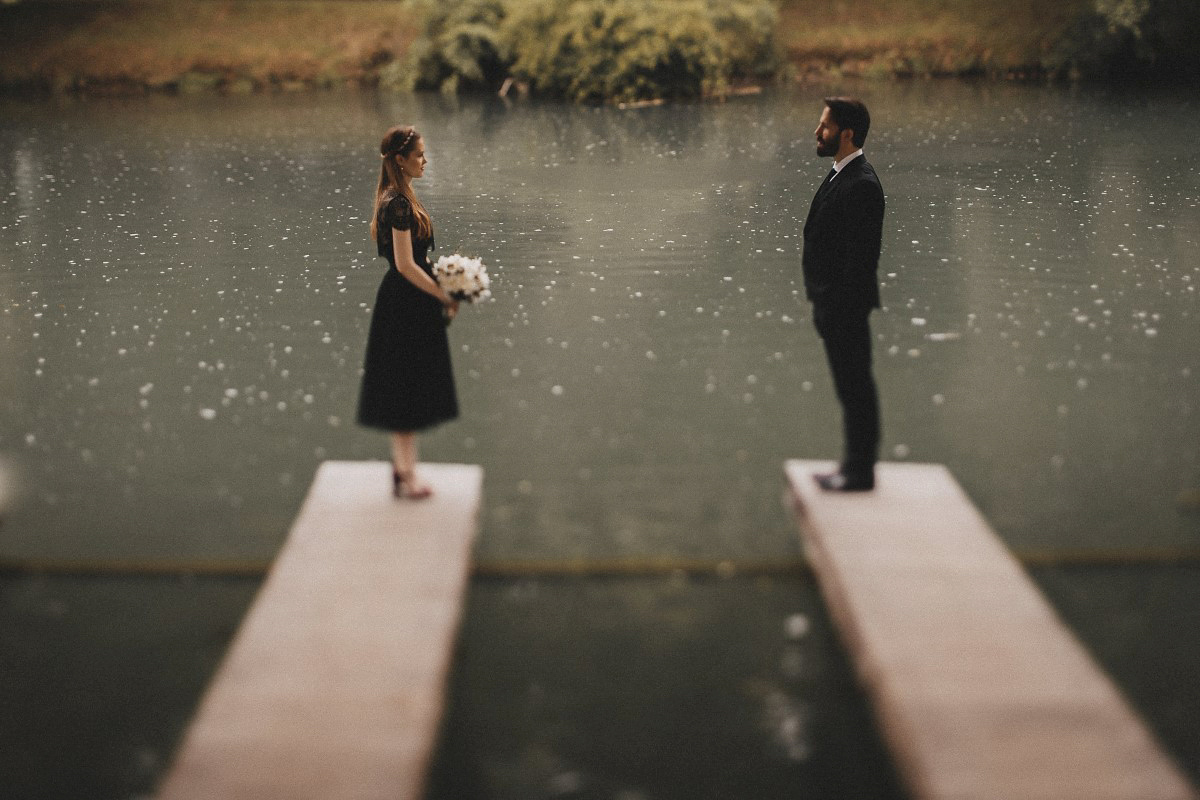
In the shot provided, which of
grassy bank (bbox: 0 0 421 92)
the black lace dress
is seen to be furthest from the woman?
grassy bank (bbox: 0 0 421 92)

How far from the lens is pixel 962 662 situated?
4.71 m

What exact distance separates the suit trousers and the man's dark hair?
2.90 feet

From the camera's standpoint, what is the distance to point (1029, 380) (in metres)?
9.06

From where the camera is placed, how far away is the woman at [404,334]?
6.19 meters

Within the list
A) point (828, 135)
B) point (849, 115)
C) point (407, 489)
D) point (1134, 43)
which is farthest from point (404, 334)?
point (1134, 43)

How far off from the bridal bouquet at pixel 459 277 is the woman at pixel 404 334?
0.07 m

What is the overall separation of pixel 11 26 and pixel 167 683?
41232 mm

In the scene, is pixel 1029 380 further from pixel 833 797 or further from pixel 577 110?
pixel 577 110

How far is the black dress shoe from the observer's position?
633 cm

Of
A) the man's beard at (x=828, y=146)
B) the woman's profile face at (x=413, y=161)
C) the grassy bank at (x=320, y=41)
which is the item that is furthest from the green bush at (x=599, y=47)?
the woman's profile face at (x=413, y=161)

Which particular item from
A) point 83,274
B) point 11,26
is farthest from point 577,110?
point 11,26

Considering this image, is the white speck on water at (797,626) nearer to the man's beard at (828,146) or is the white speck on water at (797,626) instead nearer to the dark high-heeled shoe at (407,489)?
the dark high-heeled shoe at (407,489)

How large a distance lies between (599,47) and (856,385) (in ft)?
87.9

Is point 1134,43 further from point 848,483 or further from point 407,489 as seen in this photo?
point 407,489
